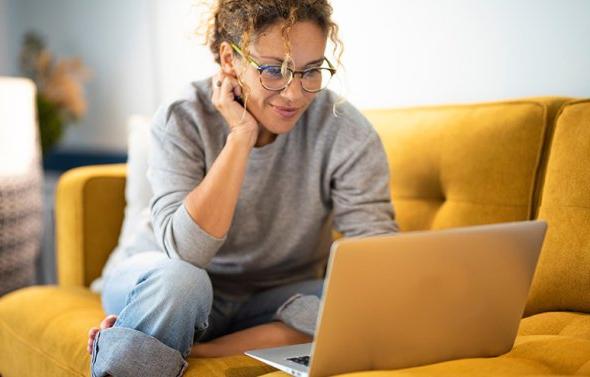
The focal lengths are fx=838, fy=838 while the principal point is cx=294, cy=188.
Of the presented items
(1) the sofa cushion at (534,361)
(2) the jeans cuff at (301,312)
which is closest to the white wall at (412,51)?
(2) the jeans cuff at (301,312)

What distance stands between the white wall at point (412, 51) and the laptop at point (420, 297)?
0.74 metres

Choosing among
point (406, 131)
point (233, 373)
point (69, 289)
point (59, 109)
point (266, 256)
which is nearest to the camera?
point (233, 373)

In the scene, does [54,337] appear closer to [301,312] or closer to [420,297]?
[301,312]

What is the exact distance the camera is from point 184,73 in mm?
2877

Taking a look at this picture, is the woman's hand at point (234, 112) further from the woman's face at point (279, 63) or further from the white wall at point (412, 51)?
the white wall at point (412, 51)

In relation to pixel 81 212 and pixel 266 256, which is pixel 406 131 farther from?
pixel 81 212

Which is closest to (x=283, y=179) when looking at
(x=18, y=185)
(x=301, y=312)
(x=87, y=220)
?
(x=301, y=312)

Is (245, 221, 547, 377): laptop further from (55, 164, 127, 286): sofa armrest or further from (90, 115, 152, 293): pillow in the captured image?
(55, 164, 127, 286): sofa armrest

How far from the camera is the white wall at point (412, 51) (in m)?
1.77

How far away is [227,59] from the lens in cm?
155

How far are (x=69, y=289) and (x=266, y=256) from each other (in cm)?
60

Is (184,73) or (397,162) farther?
(184,73)

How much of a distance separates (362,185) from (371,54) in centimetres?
71

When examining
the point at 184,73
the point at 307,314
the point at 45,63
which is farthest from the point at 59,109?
the point at 307,314
